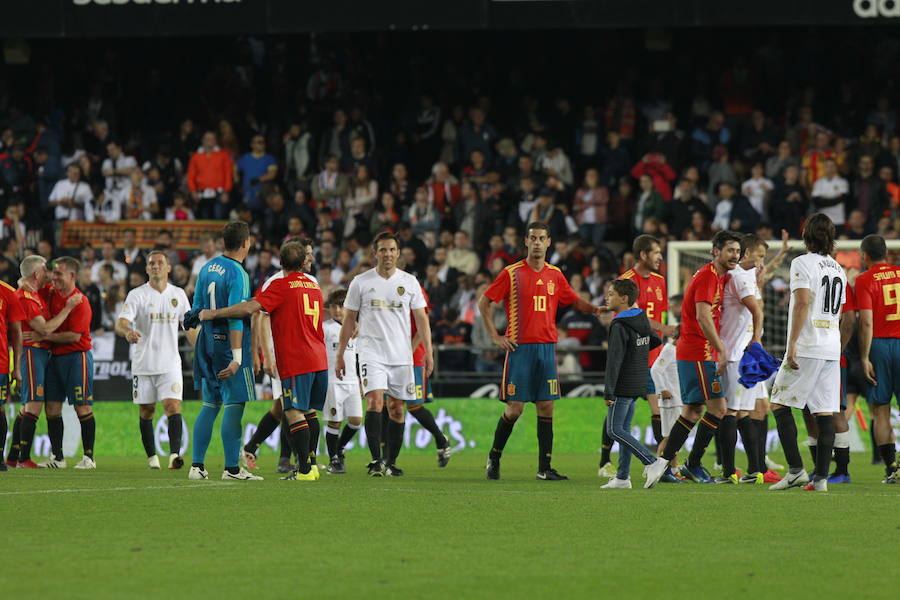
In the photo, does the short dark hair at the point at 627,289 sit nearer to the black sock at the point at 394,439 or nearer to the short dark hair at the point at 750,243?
the short dark hair at the point at 750,243

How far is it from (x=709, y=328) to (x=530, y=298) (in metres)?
1.88

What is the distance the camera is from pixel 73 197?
2511cm

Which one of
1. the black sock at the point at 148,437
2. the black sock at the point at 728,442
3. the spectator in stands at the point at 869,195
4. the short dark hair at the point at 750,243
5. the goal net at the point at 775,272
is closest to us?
the black sock at the point at 728,442

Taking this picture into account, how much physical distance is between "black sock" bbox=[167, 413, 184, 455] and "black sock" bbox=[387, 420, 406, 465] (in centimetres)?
238

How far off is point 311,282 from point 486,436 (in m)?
7.85

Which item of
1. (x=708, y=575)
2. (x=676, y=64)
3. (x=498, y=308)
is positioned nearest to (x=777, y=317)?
(x=498, y=308)

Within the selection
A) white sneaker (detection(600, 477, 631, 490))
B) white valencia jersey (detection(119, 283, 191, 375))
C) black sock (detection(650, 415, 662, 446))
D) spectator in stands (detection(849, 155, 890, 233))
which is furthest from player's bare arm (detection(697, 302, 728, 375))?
spectator in stands (detection(849, 155, 890, 233))

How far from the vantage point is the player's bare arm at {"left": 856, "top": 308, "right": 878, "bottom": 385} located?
11939mm

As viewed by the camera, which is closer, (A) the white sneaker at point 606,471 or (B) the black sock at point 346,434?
(A) the white sneaker at point 606,471

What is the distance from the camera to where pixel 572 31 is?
2786cm

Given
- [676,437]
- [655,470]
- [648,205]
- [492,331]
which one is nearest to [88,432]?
[492,331]

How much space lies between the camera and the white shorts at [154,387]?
14.9m

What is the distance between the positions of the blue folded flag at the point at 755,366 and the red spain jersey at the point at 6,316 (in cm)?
718

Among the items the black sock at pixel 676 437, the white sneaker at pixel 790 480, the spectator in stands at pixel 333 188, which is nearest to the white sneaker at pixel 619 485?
the black sock at pixel 676 437
